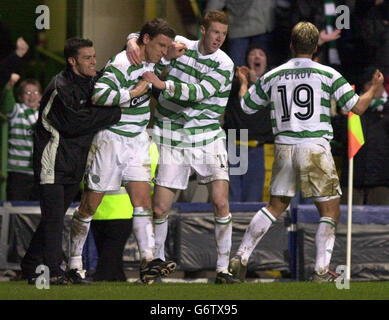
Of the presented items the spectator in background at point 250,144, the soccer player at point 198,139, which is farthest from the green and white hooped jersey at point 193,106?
the spectator in background at point 250,144

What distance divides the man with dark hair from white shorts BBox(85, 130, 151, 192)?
0.41 ft

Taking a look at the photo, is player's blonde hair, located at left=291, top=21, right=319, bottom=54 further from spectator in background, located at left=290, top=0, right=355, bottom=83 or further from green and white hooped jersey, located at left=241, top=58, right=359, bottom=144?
spectator in background, located at left=290, top=0, right=355, bottom=83

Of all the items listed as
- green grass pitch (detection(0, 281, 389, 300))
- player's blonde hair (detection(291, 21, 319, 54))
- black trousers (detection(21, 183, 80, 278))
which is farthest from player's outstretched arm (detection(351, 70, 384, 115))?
black trousers (detection(21, 183, 80, 278))

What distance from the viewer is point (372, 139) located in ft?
41.6

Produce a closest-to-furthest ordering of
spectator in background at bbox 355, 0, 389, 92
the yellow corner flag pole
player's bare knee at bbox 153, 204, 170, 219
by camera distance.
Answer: player's bare knee at bbox 153, 204, 170, 219 < the yellow corner flag pole < spectator in background at bbox 355, 0, 389, 92

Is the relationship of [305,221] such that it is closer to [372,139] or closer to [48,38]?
[372,139]

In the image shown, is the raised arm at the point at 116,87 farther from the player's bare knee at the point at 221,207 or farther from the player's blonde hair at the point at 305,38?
the player's blonde hair at the point at 305,38

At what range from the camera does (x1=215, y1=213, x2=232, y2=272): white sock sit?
10.3m

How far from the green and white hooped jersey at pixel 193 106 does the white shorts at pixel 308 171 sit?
0.61 m

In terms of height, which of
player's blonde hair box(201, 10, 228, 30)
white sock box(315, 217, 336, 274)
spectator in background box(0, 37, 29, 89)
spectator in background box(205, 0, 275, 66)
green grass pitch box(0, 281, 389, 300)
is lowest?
green grass pitch box(0, 281, 389, 300)

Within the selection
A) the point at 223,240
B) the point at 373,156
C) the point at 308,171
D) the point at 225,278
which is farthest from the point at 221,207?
the point at 373,156

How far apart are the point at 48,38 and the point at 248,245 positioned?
4388mm

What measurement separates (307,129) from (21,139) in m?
4.22

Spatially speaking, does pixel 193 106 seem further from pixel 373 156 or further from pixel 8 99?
pixel 8 99
